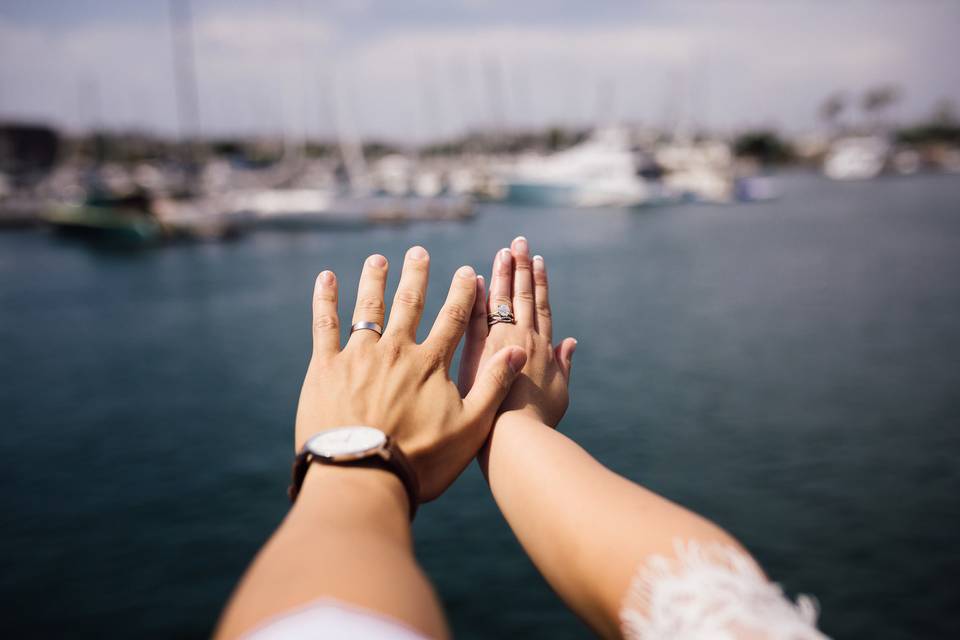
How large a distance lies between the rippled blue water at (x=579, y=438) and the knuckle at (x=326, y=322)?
4.97 metres

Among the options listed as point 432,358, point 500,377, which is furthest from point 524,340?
point 432,358

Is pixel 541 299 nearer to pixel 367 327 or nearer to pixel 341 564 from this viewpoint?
pixel 367 327

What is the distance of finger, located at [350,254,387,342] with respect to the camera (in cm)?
174

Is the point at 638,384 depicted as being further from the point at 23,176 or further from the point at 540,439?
the point at 23,176

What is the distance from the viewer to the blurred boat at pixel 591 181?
47.2m

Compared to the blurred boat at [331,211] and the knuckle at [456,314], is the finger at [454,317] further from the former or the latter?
the blurred boat at [331,211]

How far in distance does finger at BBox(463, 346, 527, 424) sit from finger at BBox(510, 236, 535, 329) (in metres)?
0.30

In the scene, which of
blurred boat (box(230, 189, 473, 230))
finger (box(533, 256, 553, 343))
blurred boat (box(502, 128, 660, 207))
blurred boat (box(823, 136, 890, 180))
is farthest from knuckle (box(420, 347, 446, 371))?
blurred boat (box(823, 136, 890, 180))

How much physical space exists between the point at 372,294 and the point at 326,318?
4.9 inches

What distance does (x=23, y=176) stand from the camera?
65125 mm

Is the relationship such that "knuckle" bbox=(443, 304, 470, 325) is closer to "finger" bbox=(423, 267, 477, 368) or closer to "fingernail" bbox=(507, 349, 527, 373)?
"finger" bbox=(423, 267, 477, 368)

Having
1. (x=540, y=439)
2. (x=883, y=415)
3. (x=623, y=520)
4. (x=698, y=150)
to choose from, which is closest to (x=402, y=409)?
(x=540, y=439)

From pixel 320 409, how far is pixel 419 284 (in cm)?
42

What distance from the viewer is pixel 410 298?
5.72ft
